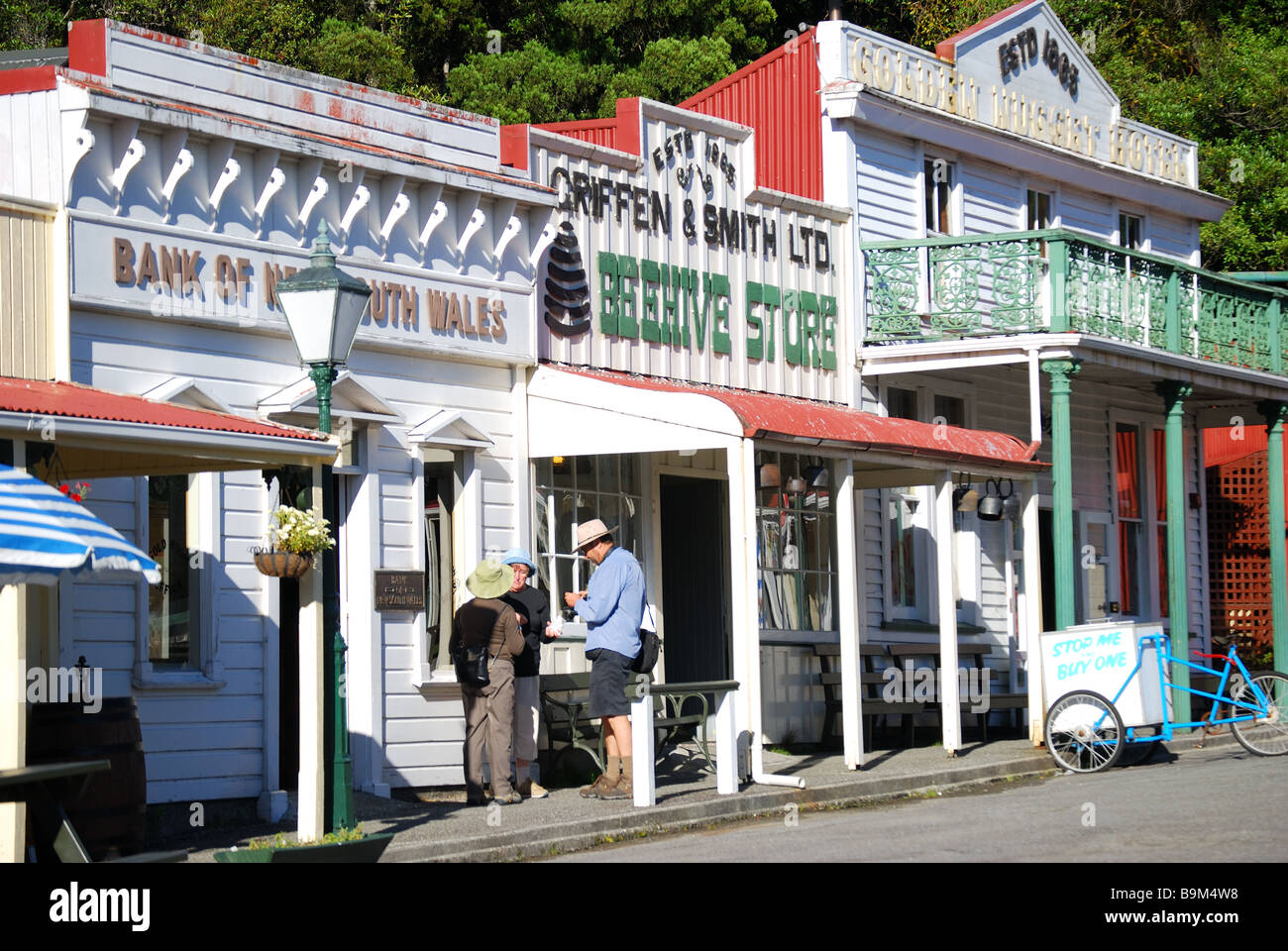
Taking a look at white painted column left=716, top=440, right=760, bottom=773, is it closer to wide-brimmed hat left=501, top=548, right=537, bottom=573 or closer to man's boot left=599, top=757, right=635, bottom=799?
man's boot left=599, top=757, right=635, bottom=799

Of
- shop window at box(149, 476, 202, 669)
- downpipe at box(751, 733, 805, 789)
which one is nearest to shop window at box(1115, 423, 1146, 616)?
downpipe at box(751, 733, 805, 789)

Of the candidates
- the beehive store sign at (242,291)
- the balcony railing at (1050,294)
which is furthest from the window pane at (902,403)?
the beehive store sign at (242,291)

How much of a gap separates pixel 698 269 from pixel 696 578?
2929 mm

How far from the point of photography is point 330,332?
10.9 metres

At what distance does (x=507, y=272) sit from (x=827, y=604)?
18.5 ft

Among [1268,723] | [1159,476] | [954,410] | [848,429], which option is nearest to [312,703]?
[848,429]

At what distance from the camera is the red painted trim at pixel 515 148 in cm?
1535

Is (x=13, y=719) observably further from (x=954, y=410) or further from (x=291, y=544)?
(x=954, y=410)

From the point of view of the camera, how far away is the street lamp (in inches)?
429

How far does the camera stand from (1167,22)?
1369 inches

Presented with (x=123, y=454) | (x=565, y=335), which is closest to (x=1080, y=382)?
(x=565, y=335)

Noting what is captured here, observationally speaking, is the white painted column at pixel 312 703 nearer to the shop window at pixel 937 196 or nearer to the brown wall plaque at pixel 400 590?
the brown wall plaque at pixel 400 590

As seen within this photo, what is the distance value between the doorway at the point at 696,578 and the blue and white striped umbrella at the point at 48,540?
31.6 ft

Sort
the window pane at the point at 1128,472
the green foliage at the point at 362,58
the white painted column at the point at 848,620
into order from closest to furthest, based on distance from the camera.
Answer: the white painted column at the point at 848,620 < the window pane at the point at 1128,472 < the green foliage at the point at 362,58
